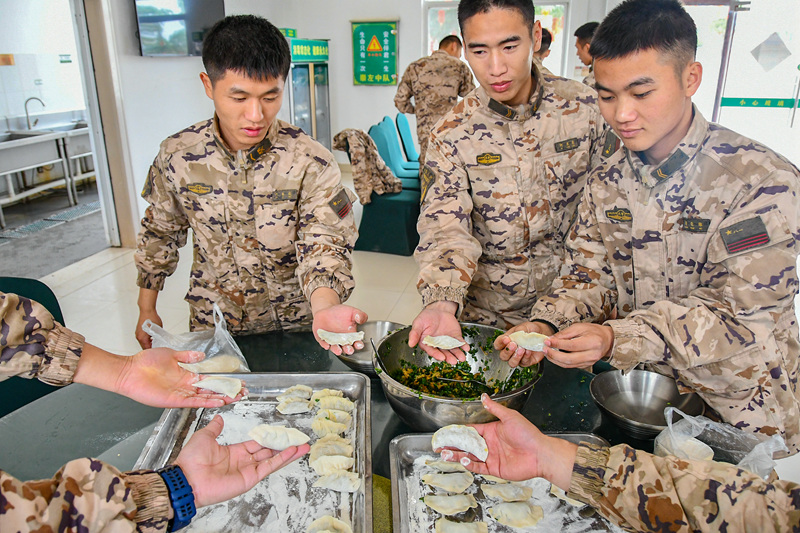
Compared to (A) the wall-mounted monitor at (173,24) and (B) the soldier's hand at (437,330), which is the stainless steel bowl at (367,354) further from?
(A) the wall-mounted monitor at (173,24)

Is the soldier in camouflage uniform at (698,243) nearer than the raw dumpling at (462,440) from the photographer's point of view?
No

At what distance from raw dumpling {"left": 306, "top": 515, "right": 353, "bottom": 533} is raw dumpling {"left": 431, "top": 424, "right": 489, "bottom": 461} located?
24cm

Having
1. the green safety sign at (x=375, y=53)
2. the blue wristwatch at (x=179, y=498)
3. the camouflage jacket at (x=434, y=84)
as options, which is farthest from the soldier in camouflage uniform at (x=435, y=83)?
the blue wristwatch at (x=179, y=498)

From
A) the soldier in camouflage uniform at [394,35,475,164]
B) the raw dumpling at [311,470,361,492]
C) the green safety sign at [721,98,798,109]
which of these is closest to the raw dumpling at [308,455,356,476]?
the raw dumpling at [311,470,361,492]

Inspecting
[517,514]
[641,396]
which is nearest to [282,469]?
[517,514]

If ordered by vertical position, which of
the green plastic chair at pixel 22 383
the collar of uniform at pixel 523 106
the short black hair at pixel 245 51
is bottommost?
the green plastic chair at pixel 22 383

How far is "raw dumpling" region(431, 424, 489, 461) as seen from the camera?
1.16 meters

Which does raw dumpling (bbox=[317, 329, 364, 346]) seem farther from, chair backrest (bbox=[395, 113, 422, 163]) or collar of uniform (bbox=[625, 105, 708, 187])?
chair backrest (bbox=[395, 113, 422, 163])

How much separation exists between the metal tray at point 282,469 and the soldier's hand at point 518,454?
233 millimetres

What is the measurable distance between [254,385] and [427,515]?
616mm

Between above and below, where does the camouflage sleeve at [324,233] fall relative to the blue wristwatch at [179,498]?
above

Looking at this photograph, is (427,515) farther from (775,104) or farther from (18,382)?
(775,104)

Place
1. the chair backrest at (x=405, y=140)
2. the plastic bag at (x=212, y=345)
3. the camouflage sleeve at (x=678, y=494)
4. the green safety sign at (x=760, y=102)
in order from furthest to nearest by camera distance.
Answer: the chair backrest at (x=405, y=140) → the green safety sign at (x=760, y=102) → the plastic bag at (x=212, y=345) → the camouflage sleeve at (x=678, y=494)

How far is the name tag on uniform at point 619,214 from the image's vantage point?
61.1 inches
